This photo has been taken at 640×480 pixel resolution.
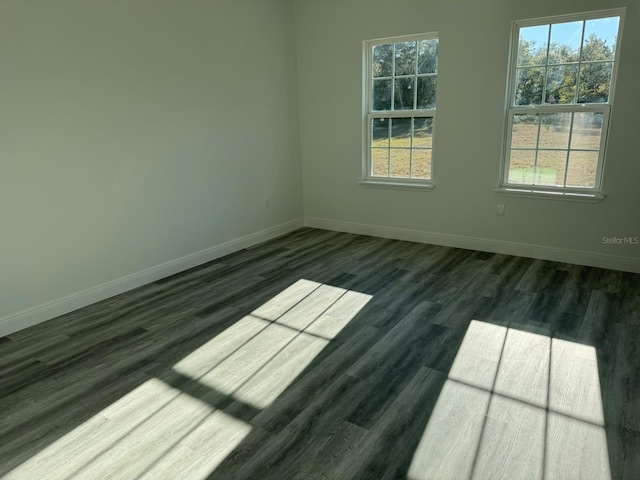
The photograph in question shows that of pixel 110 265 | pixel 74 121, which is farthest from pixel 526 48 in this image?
pixel 110 265

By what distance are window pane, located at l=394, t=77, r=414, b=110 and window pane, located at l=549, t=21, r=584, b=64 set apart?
4.39 feet

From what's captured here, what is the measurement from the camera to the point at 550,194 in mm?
4094

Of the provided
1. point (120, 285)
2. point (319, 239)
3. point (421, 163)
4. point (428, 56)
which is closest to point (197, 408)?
point (120, 285)

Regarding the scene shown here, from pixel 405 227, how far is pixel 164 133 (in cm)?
275

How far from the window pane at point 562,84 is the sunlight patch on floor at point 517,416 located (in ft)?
7.58

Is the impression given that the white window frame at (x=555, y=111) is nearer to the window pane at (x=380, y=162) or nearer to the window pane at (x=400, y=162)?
the window pane at (x=400, y=162)

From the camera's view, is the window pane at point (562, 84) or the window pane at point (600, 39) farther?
the window pane at point (562, 84)

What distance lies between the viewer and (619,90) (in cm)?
362

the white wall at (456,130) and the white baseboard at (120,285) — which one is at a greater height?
the white wall at (456,130)

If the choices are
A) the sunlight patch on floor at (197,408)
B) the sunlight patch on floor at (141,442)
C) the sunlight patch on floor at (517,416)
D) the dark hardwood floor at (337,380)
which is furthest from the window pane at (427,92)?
the sunlight patch on floor at (141,442)

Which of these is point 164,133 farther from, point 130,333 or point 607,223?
point 607,223

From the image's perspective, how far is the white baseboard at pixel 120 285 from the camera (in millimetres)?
3152

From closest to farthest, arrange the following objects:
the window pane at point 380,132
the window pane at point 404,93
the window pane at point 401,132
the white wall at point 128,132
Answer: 1. the white wall at point 128,132
2. the window pane at point 404,93
3. the window pane at point 401,132
4. the window pane at point 380,132

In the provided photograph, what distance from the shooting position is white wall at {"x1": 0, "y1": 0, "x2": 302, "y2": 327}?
3025 mm
